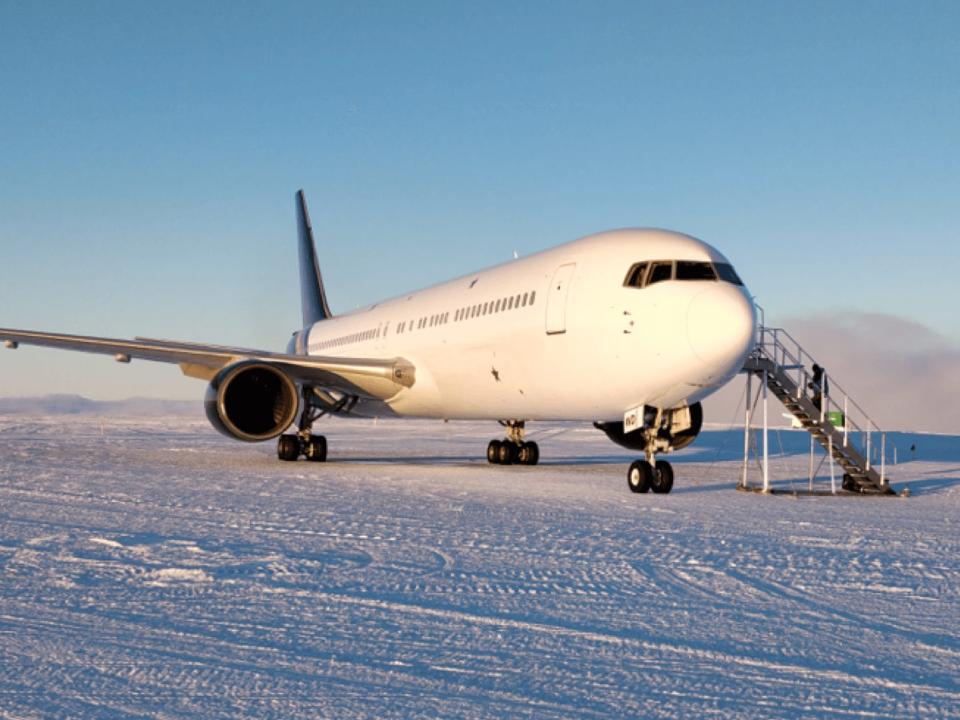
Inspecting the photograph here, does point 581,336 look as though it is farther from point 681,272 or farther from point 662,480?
point 662,480

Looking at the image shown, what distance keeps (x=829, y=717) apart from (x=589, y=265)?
405 inches

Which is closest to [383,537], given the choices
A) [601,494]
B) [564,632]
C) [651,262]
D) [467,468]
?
[564,632]

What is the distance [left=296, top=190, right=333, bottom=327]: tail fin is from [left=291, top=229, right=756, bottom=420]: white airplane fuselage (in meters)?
12.7

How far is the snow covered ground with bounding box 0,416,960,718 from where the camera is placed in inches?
150

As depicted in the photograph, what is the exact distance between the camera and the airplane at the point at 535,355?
12.1 m

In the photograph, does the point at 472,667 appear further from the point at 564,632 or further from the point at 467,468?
the point at 467,468

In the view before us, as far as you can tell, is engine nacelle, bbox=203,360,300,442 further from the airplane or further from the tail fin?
the tail fin

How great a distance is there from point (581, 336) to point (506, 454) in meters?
6.91

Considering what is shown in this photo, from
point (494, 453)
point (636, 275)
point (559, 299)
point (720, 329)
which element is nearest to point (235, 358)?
point (494, 453)

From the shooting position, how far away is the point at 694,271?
12359mm

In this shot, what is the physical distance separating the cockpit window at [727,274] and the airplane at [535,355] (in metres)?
0.03

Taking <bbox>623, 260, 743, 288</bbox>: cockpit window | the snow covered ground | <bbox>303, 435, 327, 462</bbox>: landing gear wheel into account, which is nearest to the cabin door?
<bbox>623, 260, 743, 288</bbox>: cockpit window

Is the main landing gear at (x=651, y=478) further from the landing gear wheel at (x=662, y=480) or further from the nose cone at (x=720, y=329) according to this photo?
the nose cone at (x=720, y=329)

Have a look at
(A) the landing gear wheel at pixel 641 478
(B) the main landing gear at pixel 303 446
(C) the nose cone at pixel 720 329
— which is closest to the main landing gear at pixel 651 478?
(A) the landing gear wheel at pixel 641 478
